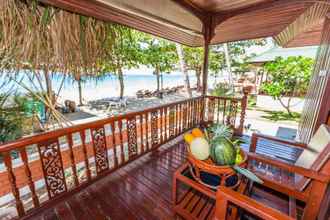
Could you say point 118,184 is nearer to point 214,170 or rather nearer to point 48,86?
point 214,170

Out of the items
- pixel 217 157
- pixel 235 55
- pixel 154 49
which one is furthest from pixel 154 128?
pixel 235 55

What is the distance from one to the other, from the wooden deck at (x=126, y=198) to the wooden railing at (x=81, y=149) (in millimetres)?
103

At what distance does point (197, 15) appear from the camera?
3.04m

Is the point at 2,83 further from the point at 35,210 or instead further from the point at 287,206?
the point at 287,206

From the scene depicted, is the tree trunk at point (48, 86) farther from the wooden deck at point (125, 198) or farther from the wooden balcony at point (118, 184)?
the wooden deck at point (125, 198)

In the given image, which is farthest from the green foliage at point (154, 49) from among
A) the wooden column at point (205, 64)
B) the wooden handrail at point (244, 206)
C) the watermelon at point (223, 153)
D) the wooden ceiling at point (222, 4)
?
the wooden handrail at point (244, 206)

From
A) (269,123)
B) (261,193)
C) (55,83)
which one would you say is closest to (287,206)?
(261,193)

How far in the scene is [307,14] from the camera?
2.65m

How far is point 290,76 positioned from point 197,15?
191 inches

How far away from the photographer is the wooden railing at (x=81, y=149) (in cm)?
142

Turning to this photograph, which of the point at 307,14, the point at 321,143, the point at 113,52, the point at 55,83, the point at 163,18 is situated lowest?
the point at 321,143

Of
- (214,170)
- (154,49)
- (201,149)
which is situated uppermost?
(154,49)

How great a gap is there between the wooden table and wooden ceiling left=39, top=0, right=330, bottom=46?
1882mm

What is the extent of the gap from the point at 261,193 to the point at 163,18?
2.60 m
